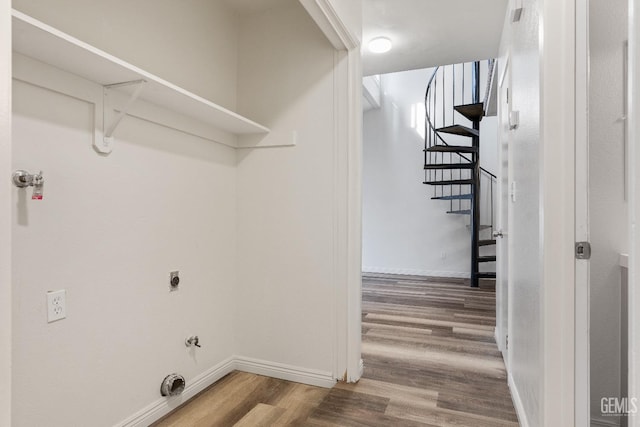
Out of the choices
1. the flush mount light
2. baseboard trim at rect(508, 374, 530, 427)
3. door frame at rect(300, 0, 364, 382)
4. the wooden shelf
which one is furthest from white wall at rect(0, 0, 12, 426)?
the flush mount light

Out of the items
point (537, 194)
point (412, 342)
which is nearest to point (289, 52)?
point (537, 194)

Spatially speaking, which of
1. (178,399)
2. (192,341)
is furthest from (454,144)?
(178,399)

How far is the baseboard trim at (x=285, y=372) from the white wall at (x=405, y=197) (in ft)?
13.1

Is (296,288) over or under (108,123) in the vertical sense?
under

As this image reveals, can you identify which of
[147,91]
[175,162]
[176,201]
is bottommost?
[176,201]

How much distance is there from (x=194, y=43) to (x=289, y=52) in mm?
593

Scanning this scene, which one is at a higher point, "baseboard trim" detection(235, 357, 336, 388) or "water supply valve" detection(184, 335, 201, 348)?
"water supply valve" detection(184, 335, 201, 348)

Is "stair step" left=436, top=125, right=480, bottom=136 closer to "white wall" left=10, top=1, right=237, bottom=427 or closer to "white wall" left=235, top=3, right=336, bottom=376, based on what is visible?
"white wall" left=235, top=3, right=336, bottom=376

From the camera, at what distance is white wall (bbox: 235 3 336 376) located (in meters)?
2.30

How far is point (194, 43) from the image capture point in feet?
7.03

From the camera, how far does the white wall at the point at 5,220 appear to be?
0.61 meters

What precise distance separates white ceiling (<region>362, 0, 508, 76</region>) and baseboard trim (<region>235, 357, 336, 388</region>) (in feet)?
8.27

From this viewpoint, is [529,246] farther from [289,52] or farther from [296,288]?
[289,52]

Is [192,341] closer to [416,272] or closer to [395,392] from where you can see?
[395,392]
